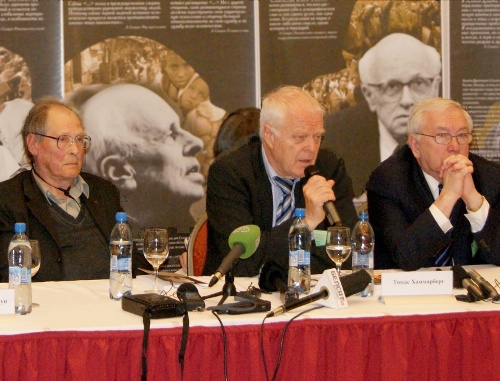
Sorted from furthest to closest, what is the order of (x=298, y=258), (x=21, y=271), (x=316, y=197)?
(x=316, y=197) < (x=298, y=258) < (x=21, y=271)

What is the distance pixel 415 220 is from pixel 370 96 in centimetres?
173

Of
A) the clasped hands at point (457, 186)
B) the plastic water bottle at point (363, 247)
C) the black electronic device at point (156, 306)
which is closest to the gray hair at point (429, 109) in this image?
the clasped hands at point (457, 186)

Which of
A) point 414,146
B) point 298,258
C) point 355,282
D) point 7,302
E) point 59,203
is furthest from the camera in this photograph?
point 414,146

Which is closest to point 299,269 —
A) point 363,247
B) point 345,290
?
point 345,290

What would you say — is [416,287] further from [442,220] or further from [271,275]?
[442,220]

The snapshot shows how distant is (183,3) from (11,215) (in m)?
1.99

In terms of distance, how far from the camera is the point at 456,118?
3.83m

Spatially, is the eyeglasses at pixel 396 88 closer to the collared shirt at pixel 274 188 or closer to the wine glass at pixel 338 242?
the collared shirt at pixel 274 188

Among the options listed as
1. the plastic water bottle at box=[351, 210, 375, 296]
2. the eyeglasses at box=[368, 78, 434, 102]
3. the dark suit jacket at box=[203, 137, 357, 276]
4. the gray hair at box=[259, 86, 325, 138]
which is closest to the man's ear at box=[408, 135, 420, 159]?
the dark suit jacket at box=[203, 137, 357, 276]

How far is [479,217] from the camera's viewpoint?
3.62m

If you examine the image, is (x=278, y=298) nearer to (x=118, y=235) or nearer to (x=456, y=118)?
(x=118, y=235)

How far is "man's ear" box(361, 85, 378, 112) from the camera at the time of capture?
17.2ft

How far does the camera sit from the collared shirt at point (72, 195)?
377cm

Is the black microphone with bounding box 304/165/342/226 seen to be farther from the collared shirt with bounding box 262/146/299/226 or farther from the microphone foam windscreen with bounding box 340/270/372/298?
the microphone foam windscreen with bounding box 340/270/372/298
